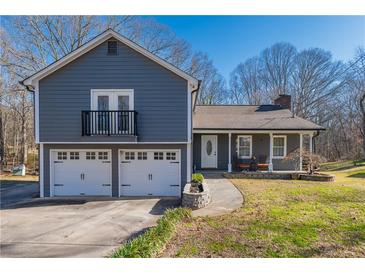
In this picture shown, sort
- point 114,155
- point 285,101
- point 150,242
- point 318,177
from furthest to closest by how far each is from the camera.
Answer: point 285,101, point 318,177, point 114,155, point 150,242

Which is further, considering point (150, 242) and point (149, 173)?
point (149, 173)

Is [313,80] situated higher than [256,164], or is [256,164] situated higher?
[313,80]

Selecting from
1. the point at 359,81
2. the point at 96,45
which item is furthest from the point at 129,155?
the point at 359,81

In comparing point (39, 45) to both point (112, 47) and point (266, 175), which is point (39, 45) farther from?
point (266, 175)

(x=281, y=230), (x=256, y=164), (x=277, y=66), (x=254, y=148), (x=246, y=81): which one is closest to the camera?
(x=281, y=230)

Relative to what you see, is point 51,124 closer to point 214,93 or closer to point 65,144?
point 65,144

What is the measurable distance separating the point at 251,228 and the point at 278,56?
38.6 metres

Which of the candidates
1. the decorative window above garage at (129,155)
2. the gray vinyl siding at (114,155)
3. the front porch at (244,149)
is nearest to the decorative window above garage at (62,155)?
the gray vinyl siding at (114,155)

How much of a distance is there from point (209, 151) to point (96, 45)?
8808 millimetres

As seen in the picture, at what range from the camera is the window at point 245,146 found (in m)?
14.5

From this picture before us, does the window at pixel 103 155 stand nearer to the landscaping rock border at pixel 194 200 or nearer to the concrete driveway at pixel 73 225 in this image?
the concrete driveway at pixel 73 225

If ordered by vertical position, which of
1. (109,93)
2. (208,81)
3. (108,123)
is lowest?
(108,123)

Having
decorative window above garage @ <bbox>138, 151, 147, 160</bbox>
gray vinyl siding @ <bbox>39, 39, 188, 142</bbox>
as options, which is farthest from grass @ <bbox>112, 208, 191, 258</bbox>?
gray vinyl siding @ <bbox>39, 39, 188, 142</bbox>

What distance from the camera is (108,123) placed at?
9.05m
